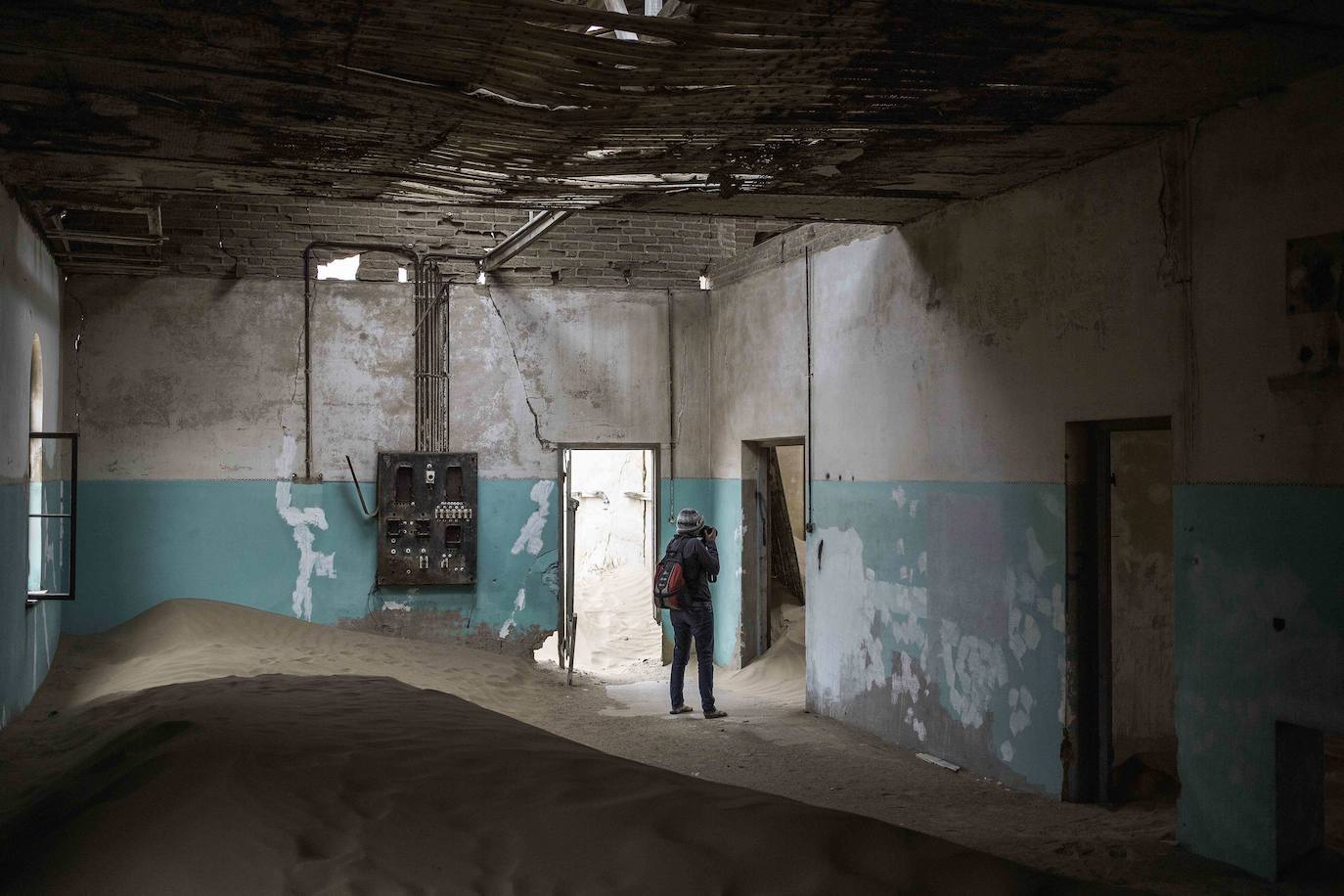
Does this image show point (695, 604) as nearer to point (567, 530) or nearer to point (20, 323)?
point (567, 530)

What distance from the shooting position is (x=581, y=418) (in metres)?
12.0

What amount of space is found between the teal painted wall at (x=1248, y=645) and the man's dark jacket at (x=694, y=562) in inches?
167

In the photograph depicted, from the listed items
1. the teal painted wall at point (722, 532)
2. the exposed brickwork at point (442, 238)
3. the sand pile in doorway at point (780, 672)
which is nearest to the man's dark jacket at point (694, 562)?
the sand pile in doorway at point (780, 672)

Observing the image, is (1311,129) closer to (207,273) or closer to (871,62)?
(871,62)

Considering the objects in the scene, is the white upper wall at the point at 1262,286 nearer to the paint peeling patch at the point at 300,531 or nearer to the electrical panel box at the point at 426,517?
the electrical panel box at the point at 426,517

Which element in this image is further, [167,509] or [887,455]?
[167,509]

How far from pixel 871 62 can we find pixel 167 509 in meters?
9.04

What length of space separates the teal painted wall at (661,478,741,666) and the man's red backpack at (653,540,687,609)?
182 centimetres

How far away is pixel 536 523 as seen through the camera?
11844 millimetres

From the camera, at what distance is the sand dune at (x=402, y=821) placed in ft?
12.0

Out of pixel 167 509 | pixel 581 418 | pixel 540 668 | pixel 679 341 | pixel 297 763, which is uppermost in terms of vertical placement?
pixel 679 341

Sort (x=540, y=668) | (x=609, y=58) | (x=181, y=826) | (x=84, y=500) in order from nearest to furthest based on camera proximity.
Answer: (x=181, y=826) → (x=609, y=58) → (x=84, y=500) → (x=540, y=668)

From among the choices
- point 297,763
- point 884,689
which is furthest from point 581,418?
point 297,763

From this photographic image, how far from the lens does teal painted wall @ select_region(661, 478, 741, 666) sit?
11.3 m
